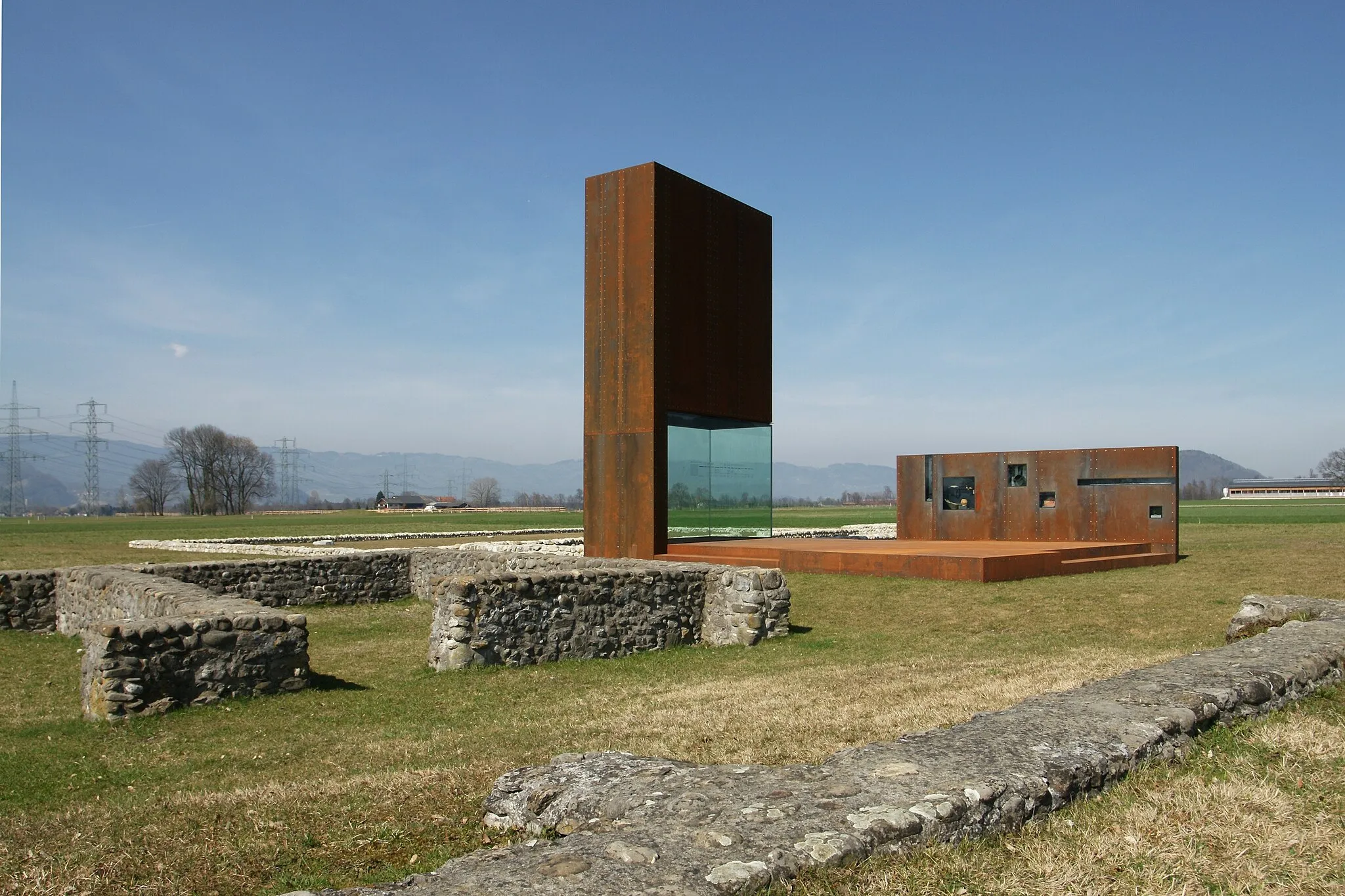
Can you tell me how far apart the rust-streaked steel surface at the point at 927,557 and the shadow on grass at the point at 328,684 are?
9.09 m

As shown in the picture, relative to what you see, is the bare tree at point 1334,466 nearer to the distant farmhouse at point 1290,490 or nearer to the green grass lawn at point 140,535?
the distant farmhouse at point 1290,490

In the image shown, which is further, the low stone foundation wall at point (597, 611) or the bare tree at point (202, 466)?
the bare tree at point (202, 466)

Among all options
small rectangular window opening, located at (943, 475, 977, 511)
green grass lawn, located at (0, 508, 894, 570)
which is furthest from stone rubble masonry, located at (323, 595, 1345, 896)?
green grass lawn, located at (0, 508, 894, 570)

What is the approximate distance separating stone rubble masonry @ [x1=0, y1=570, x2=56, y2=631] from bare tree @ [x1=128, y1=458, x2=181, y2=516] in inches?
4488

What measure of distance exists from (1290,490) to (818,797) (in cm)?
14457

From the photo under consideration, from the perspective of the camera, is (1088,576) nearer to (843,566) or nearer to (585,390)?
(843,566)

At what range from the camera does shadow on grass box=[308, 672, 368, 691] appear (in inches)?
413

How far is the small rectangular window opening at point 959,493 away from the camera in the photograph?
→ 85.7 ft

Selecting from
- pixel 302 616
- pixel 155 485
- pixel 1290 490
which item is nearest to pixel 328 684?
pixel 302 616

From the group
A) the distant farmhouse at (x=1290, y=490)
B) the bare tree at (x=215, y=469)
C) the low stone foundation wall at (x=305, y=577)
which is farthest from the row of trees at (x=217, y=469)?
the distant farmhouse at (x=1290, y=490)

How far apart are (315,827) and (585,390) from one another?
15.7 meters

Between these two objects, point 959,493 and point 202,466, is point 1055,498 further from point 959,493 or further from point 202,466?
point 202,466

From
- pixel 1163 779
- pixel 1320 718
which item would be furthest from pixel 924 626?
pixel 1163 779

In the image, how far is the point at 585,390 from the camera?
68.3 feet
